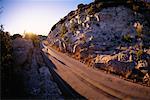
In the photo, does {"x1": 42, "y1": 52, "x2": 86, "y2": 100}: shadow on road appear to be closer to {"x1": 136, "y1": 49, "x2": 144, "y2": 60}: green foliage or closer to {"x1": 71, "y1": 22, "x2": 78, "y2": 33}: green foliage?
{"x1": 136, "y1": 49, "x2": 144, "y2": 60}: green foliage

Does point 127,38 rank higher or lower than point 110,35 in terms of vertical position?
lower

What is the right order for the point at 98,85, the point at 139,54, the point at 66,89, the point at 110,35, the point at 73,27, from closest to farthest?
1. the point at 66,89
2. the point at 98,85
3. the point at 139,54
4. the point at 110,35
5. the point at 73,27

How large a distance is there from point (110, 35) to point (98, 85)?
17.6 meters

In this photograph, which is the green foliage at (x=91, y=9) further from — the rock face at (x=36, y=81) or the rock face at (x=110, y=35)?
the rock face at (x=36, y=81)

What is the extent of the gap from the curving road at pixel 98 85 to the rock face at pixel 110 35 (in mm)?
2499

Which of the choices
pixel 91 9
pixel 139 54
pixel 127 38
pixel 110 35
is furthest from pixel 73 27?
pixel 139 54

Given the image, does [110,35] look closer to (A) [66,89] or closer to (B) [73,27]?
(B) [73,27]

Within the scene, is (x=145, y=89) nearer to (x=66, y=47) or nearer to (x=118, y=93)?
(x=118, y=93)

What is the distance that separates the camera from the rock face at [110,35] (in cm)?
3150

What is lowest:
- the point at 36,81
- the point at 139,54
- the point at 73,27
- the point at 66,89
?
the point at 66,89

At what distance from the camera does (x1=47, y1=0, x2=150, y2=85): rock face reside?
103 feet

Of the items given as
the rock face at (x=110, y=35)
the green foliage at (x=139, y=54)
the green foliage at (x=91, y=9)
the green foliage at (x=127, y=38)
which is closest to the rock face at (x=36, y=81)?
the rock face at (x=110, y=35)

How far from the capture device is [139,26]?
38906 millimetres

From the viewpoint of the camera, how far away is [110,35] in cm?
4056
